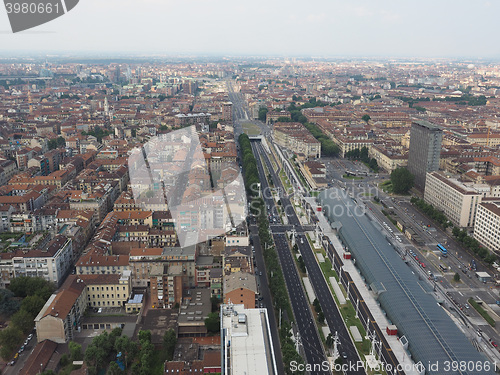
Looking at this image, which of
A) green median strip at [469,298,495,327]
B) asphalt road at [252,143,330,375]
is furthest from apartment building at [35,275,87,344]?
green median strip at [469,298,495,327]

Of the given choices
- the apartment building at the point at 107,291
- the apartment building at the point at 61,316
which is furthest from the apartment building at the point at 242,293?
the apartment building at the point at 61,316

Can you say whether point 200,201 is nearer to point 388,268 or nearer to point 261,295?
→ point 261,295

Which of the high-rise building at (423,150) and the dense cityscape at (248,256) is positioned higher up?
the high-rise building at (423,150)

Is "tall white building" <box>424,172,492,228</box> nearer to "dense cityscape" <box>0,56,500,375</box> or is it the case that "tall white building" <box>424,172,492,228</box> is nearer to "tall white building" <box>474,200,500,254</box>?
"dense cityscape" <box>0,56,500,375</box>

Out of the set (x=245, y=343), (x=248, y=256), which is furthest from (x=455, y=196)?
(x=245, y=343)

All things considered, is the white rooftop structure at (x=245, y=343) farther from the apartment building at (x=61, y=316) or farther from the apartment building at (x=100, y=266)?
the apartment building at (x=100, y=266)

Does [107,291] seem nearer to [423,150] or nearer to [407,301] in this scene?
[407,301]

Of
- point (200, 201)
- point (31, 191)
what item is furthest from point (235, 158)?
point (31, 191)
